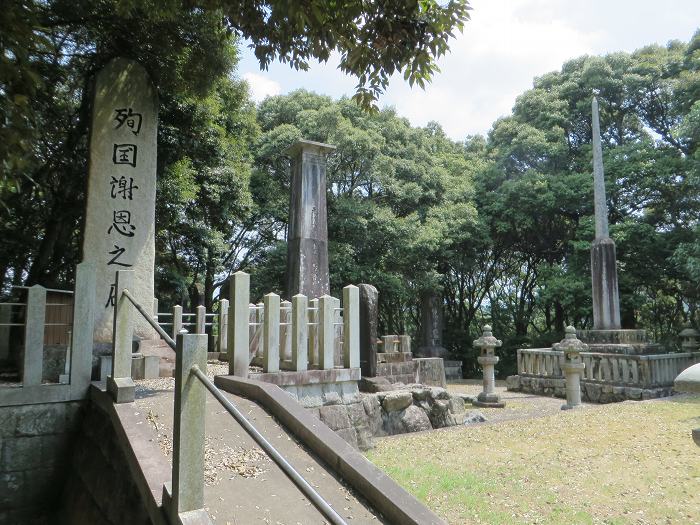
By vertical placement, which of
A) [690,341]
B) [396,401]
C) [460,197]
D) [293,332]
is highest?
[460,197]

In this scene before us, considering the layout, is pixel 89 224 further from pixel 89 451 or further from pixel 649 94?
pixel 649 94

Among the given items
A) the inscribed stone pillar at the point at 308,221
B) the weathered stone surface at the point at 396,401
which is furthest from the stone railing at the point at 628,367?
the inscribed stone pillar at the point at 308,221

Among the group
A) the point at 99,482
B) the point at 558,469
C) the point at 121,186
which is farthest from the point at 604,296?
the point at 99,482

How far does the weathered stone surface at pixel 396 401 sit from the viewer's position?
24.2 feet

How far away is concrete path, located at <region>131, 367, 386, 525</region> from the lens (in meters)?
2.97

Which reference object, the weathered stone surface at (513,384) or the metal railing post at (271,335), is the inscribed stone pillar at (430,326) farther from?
the metal railing post at (271,335)

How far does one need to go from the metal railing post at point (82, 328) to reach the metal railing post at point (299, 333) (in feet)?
7.51

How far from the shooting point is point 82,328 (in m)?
4.74

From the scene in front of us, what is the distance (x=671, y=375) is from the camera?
453 inches

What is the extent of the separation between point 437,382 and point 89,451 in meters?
9.32

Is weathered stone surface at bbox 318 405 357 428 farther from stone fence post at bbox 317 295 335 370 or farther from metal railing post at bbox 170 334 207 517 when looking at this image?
metal railing post at bbox 170 334 207 517

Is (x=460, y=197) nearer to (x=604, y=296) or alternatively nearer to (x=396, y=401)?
(x=604, y=296)

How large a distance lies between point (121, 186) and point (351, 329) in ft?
13.1

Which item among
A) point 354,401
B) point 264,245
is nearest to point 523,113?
point 264,245
